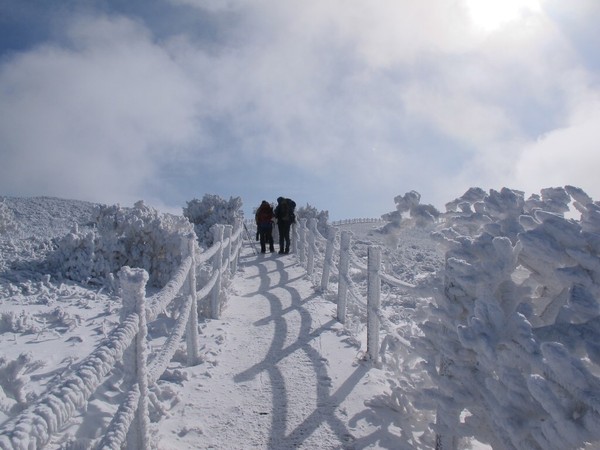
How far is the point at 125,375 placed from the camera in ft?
8.71

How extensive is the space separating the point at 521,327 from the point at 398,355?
2.15 m

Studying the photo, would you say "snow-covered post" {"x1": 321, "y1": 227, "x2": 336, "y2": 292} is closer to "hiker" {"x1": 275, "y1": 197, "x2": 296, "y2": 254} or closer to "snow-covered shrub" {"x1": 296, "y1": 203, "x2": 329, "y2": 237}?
"hiker" {"x1": 275, "y1": 197, "x2": 296, "y2": 254}

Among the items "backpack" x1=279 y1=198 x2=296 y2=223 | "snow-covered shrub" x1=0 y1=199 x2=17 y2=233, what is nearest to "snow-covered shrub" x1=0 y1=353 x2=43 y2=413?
"backpack" x1=279 y1=198 x2=296 y2=223

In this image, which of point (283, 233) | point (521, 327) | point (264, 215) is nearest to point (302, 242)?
point (283, 233)

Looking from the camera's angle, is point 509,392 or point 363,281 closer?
point 509,392

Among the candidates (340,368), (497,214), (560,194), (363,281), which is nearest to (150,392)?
(340,368)

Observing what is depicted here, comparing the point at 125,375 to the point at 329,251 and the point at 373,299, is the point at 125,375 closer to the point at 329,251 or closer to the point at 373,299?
the point at 373,299

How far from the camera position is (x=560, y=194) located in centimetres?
284

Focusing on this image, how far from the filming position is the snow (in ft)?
6.98

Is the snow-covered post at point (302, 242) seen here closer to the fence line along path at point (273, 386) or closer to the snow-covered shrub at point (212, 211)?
the snow-covered shrub at point (212, 211)

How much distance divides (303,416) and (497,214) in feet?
7.68

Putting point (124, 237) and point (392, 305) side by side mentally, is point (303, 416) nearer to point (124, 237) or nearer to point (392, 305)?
point (124, 237)

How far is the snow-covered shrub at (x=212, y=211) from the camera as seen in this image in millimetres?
16831

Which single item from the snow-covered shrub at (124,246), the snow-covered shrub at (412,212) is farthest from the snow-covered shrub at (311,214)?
the snow-covered shrub at (412,212)
